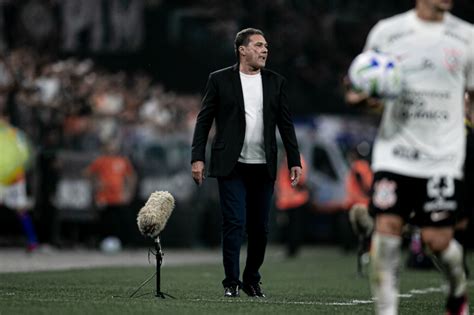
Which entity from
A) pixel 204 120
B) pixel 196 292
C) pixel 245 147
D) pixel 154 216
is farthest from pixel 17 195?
pixel 154 216

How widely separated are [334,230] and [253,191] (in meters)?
20.2

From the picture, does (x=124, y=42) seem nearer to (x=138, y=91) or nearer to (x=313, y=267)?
(x=138, y=91)

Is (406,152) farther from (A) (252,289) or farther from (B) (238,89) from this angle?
(A) (252,289)

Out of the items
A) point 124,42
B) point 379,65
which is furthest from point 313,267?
point 124,42

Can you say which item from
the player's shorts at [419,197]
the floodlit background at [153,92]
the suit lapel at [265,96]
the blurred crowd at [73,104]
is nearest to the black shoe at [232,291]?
the suit lapel at [265,96]

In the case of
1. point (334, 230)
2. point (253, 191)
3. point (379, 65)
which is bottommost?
point (334, 230)

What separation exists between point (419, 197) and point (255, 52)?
411 centimetres

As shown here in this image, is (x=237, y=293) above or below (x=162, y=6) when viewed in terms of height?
below

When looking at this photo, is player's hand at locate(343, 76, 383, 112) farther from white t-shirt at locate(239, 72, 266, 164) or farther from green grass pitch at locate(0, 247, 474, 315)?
white t-shirt at locate(239, 72, 266, 164)

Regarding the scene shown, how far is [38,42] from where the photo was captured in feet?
111

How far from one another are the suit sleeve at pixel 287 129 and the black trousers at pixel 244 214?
1.21 feet

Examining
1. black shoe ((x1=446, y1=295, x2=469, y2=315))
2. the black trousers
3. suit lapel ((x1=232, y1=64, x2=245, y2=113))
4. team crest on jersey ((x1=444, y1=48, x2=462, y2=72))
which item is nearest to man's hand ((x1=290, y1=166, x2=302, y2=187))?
the black trousers

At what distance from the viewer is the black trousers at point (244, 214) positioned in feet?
40.0

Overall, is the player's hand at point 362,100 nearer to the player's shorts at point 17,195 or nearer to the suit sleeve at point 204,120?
the suit sleeve at point 204,120
